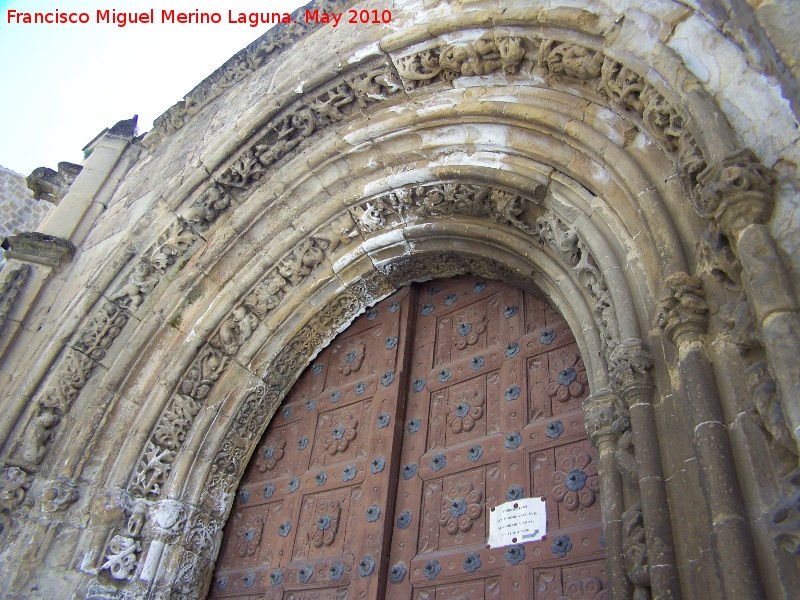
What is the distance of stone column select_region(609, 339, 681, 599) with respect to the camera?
1.83m

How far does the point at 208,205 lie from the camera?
470 centimetres

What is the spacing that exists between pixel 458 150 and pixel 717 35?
5.58ft

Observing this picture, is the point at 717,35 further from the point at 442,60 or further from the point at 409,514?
the point at 409,514

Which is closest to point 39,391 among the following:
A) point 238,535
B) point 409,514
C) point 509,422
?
point 238,535

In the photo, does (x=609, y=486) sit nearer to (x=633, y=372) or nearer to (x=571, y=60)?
(x=633, y=372)

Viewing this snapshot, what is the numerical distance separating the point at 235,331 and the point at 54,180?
2.74 m

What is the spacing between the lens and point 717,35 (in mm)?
2352

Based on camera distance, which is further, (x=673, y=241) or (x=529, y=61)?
(x=529, y=61)

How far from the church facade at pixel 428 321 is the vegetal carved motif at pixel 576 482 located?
1 centimetres

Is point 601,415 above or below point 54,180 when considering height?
below

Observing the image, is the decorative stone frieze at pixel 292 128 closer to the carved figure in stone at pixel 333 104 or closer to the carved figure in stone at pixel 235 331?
the carved figure in stone at pixel 333 104

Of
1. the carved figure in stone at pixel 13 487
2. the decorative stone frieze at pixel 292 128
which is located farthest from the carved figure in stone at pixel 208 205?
the carved figure in stone at pixel 13 487

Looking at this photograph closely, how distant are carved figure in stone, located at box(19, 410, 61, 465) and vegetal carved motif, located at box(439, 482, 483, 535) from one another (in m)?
2.69

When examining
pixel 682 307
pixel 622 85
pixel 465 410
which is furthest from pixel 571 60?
pixel 465 410
